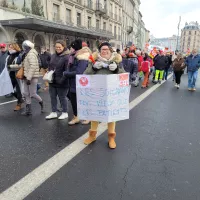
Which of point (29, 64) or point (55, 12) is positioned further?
point (55, 12)

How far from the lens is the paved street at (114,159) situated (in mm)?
2354

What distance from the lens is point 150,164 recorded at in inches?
115

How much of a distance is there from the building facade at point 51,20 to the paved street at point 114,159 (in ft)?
45.1

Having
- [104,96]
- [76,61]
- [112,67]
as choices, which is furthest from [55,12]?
[104,96]

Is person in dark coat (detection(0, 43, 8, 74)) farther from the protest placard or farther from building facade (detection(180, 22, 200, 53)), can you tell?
building facade (detection(180, 22, 200, 53))

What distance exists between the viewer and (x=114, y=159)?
10.0 feet

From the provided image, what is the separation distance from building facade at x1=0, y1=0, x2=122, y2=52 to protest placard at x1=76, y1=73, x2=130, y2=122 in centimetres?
1421

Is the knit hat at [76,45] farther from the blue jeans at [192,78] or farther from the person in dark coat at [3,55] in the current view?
the blue jeans at [192,78]

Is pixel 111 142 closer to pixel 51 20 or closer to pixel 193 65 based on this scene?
pixel 193 65

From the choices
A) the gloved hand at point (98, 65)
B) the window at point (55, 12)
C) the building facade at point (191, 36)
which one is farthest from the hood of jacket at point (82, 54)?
the building facade at point (191, 36)

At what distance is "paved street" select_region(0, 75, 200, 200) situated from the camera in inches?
92.7

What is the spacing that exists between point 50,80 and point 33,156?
184 cm

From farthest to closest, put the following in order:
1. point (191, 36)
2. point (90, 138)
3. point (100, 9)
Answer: point (191, 36), point (100, 9), point (90, 138)

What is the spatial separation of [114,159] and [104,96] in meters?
0.96
